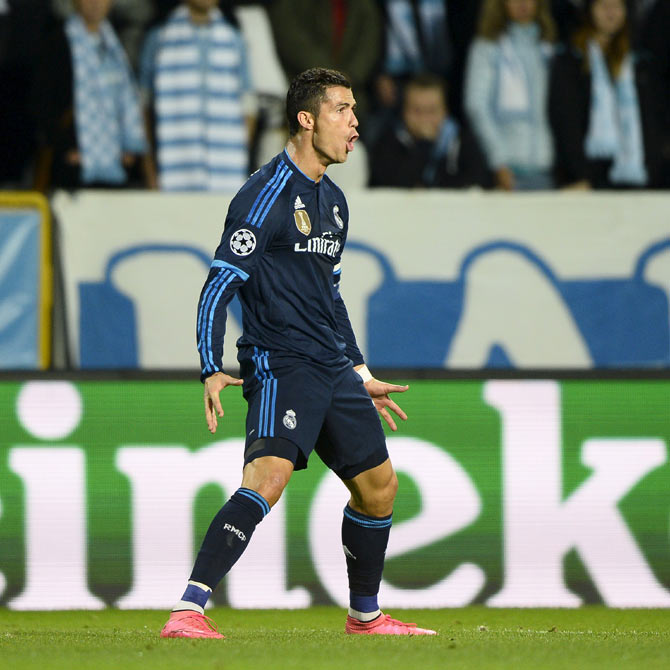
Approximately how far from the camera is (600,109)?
902 cm

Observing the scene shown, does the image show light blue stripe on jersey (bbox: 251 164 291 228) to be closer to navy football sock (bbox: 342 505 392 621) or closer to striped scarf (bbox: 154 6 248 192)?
navy football sock (bbox: 342 505 392 621)

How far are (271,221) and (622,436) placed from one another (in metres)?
2.77

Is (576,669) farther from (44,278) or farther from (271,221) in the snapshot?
(44,278)

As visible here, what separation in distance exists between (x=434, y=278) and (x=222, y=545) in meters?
4.45

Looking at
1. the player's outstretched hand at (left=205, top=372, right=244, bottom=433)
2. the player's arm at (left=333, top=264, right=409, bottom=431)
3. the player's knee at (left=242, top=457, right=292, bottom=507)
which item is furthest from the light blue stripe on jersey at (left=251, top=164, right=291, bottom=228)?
the player's knee at (left=242, top=457, right=292, bottom=507)

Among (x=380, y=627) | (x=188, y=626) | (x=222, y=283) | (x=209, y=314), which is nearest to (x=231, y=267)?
(x=222, y=283)

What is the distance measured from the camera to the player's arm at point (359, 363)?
4.82 m

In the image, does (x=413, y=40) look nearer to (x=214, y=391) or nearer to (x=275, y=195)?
(x=275, y=195)

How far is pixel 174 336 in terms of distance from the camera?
Answer: 845 cm

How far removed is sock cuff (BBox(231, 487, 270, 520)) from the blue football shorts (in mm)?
117

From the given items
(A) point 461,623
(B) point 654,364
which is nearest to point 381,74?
(B) point 654,364

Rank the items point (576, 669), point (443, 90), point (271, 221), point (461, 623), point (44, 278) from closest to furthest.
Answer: point (576, 669) < point (271, 221) < point (461, 623) < point (44, 278) < point (443, 90)

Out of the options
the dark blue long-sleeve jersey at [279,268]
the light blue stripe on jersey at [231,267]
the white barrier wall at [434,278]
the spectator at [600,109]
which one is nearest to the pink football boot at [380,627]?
the dark blue long-sleeve jersey at [279,268]

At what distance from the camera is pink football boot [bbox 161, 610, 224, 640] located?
4.23m
